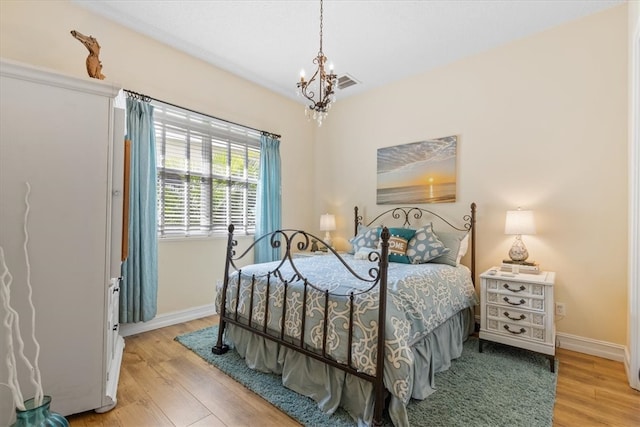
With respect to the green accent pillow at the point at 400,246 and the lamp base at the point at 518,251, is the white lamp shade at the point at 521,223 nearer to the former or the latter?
the lamp base at the point at 518,251

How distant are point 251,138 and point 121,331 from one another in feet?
8.40

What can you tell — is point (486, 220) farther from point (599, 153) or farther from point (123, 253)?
point (123, 253)

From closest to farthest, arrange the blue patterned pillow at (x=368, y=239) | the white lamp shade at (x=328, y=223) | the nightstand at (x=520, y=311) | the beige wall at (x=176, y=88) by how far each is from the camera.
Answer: the nightstand at (x=520, y=311), the beige wall at (x=176, y=88), the blue patterned pillow at (x=368, y=239), the white lamp shade at (x=328, y=223)

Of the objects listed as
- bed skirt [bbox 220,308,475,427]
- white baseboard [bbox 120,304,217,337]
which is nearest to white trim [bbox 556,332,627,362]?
bed skirt [bbox 220,308,475,427]

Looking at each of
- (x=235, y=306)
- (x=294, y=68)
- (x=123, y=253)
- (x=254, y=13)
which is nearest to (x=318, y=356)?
(x=235, y=306)

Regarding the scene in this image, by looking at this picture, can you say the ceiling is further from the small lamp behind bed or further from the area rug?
the area rug

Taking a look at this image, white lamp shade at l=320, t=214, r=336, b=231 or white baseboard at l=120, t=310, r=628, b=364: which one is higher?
white lamp shade at l=320, t=214, r=336, b=231

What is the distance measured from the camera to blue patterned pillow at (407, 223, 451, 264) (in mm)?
2818

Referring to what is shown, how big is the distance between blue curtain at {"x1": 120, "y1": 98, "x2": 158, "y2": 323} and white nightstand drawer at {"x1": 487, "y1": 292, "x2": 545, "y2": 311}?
10.2 ft

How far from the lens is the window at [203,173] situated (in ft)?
10.2

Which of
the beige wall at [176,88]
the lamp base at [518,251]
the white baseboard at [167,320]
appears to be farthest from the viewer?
the white baseboard at [167,320]

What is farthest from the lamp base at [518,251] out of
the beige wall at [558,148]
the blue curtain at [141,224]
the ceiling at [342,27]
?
the blue curtain at [141,224]

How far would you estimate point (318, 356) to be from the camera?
5.82 feet

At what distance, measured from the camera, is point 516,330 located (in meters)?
2.32
